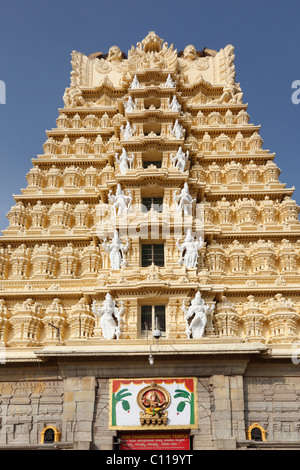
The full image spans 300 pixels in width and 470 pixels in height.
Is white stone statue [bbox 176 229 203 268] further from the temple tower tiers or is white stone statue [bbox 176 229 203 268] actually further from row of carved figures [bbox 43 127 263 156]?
row of carved figures [bbox 43 127 263 156]

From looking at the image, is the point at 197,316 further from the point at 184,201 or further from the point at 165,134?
the point at 165,134

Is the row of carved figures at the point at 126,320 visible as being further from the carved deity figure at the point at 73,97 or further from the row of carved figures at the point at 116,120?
the carved deity figure at the point at 73,97

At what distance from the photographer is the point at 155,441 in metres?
19.1

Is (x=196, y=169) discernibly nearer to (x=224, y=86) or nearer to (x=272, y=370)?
(x=224, y=86)

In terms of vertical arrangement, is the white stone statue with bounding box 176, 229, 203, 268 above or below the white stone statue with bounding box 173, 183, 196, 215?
below

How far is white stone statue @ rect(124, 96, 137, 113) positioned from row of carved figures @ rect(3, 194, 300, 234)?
22.4 feet

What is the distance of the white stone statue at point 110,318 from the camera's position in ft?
72.7

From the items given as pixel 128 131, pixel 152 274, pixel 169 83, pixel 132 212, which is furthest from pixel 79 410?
pixel 169 83

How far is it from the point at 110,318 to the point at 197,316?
12.3 ft

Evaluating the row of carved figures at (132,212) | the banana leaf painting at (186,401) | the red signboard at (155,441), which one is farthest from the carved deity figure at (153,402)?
the row of carved figures at (132,212)

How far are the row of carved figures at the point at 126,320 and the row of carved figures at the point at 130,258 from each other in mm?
1990

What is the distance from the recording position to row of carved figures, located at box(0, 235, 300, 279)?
25.1 metres

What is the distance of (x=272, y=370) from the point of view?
67.0ft

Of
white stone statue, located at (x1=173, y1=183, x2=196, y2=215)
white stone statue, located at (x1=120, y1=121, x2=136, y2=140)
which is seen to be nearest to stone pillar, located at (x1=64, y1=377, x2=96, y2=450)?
white stone statue, located at (x1=173, y1=183, x2=196, y2=215)
